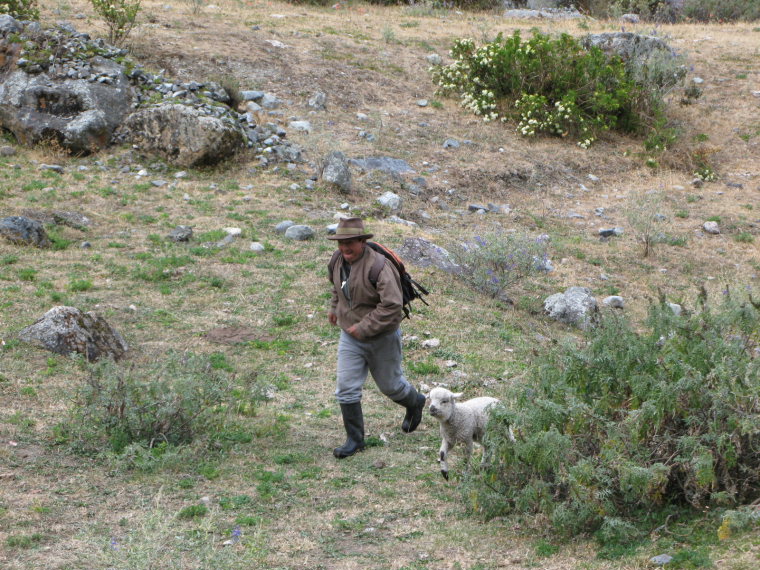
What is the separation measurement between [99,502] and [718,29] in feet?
78.7

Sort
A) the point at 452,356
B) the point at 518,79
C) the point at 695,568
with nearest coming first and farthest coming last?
1. the point at 695,568
2. the point at 452,356
3. the point at 518,79

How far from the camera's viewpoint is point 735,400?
4293mm

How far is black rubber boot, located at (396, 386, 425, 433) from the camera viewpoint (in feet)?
21.2

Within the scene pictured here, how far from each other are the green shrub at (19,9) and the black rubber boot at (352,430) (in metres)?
Result: 13.0

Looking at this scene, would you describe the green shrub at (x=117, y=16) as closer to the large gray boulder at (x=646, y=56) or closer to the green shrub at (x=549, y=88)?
the green shrub at (x=549, y=88)

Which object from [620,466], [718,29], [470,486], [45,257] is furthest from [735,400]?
[718,29]

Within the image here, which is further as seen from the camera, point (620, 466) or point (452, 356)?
point (452, 356)

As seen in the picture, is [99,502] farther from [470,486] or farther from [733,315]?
[733,315]

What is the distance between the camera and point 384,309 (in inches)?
228

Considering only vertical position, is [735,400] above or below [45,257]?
above

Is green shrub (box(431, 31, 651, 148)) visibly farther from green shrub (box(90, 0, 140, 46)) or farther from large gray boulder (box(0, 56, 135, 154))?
large gray boulder (box(0, 56, 135, 154))

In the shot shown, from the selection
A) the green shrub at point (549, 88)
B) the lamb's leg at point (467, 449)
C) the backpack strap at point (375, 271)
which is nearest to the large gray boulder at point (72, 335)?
the backpack strap at point (375, 271)

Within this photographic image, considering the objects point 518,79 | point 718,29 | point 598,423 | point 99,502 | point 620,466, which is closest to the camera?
point 620,466

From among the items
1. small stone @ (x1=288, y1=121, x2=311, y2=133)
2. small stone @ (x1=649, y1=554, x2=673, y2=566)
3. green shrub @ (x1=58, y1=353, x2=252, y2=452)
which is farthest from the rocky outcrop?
small stone @ (x1=649, y1=554, x2=673, y2=566)
